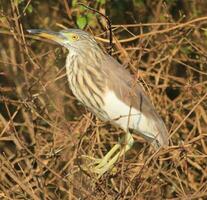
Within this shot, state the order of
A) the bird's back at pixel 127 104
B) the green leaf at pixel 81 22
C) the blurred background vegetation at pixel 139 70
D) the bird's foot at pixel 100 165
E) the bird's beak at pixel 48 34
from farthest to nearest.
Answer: the green leaf at pixel 81 22
the blurred background vegetation at pixel 139 70
the bird's back at pixel 127 104
the bird's beak at pixel 48 34
the bird's foot at pixel 100 165

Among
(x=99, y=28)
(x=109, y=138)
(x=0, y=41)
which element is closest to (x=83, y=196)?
(x=109, y=138)

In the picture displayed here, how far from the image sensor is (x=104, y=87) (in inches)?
143

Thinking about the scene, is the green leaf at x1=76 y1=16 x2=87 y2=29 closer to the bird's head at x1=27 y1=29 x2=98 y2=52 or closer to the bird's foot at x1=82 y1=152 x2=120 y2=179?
the bird's head at x1=27 y1=29 x2=98 y2=52

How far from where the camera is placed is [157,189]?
3340 mm

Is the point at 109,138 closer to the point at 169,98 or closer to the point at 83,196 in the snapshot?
the point at 169,98

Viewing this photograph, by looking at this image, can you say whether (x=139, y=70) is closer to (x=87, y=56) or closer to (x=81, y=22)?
(x=81, y=22)

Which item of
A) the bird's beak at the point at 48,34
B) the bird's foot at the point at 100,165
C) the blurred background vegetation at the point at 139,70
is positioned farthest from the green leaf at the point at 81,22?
the bird's foot at the point at 100,165

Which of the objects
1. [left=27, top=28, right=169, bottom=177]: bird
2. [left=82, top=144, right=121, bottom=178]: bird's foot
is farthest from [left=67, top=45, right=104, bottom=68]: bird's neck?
[left=82, top=144, right=121, bottom=178]: bird's foot

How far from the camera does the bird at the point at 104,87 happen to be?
3574 mm

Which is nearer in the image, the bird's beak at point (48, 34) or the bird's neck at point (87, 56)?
the bird's beak at point (48, 34)

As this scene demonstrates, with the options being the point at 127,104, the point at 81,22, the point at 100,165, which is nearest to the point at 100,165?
the point at 100,165

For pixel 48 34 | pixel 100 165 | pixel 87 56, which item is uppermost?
pixel 48 34

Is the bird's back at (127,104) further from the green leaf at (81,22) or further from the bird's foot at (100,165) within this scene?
the green leaf at (81,22)

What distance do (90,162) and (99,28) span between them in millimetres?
1473
